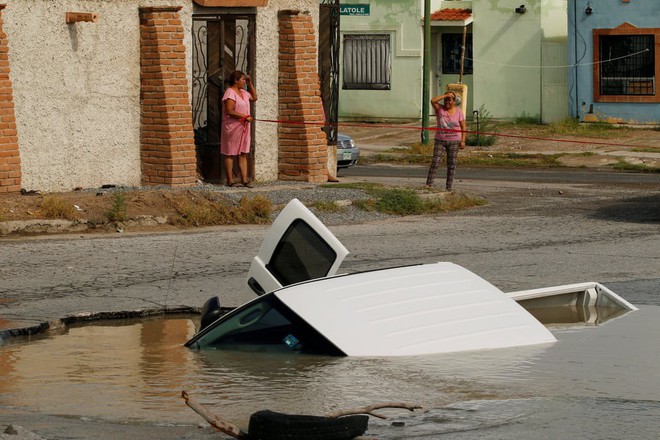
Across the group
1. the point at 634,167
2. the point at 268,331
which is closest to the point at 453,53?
the point at 634,167

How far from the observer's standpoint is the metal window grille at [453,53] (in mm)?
37531

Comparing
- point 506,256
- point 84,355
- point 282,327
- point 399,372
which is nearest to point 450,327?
point 399,372

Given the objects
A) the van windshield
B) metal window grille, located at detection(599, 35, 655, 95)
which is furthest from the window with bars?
the van windshield

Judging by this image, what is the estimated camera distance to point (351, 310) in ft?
26.5

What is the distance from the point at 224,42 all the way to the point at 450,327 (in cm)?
1342

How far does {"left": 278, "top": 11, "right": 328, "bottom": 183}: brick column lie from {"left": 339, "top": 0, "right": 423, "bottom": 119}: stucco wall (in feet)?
50.3

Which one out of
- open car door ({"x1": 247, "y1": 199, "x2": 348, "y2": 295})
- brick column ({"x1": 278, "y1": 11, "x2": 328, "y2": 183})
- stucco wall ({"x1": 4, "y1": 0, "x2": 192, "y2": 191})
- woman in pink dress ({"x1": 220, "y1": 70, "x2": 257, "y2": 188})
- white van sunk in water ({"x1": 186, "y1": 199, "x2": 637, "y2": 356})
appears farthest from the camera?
brick column ({"x1": 278, "y1": 11, "x2": 328, "y2": 183})

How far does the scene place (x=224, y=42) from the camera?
20.8 meters

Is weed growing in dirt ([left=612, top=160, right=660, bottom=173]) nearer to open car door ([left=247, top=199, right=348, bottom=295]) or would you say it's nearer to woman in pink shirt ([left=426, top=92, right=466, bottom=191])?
woman in pink shirt ([left=426, top=92, right=466, bottom=191])

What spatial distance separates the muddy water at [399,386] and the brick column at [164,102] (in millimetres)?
10429

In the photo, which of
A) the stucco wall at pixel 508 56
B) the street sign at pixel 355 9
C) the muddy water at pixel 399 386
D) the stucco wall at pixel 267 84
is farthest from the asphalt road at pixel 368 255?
the street sign at pixel 355 9

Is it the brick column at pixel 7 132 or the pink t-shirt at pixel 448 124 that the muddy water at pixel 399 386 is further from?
the pink t-shirt at pixel 448 124

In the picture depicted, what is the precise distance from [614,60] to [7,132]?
66.8 ft

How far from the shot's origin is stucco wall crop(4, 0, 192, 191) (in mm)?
18422
